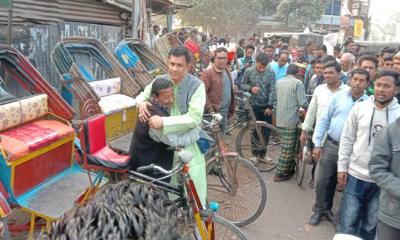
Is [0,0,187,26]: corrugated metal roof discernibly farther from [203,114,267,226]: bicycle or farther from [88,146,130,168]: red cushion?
[203,114,267,226]: bicycle

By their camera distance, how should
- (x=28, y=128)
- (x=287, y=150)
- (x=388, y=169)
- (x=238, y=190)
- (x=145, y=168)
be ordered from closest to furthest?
(x=145, y=168) < (x=388, y=169) < (x=28, y=128) < (x=238, y=190) < (x=287, y=150)

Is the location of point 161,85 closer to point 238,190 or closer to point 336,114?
point 238,190

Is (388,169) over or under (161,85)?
under

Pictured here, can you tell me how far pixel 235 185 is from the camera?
3.97m

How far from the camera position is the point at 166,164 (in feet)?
9.59

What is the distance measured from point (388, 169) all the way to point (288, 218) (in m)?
1.98

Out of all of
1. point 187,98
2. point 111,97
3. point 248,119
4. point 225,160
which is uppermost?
point 187,98

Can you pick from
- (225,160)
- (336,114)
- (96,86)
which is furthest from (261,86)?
(96,86)

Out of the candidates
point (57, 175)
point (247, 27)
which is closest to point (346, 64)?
point (57, 175)

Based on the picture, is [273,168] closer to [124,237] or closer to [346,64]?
[346,64]

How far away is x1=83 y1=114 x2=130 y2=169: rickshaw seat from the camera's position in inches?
115

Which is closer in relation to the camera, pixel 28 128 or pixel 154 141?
pixel 154 141

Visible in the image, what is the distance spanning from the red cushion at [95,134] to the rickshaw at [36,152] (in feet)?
1.01

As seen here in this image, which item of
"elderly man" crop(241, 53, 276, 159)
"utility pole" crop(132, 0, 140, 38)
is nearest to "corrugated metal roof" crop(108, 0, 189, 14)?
"utility pole" crop(132, 0, 140, 38)
